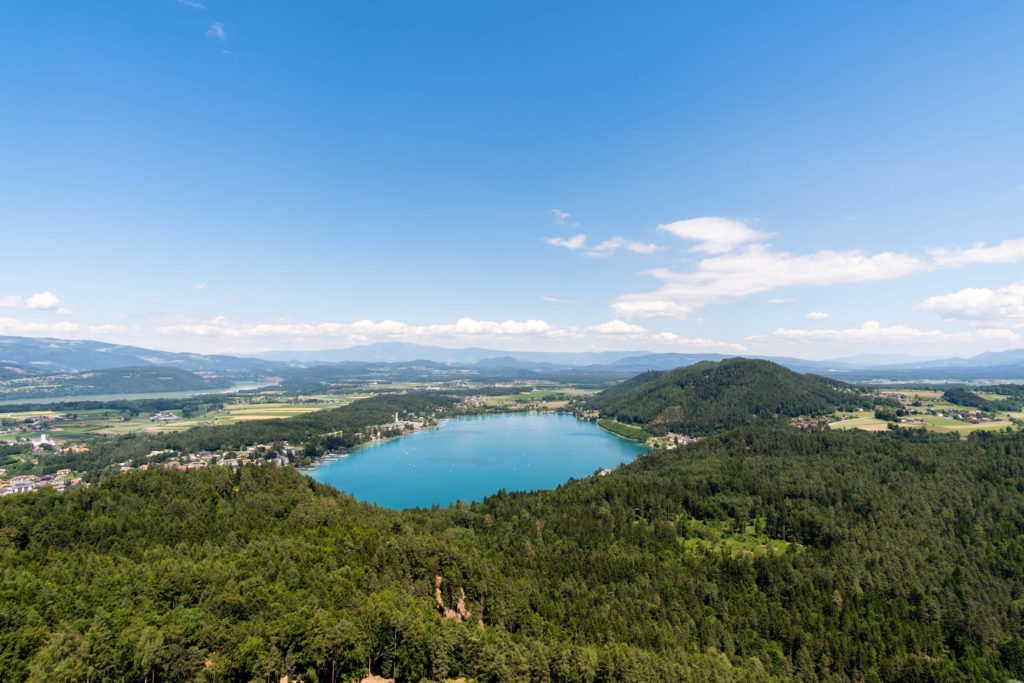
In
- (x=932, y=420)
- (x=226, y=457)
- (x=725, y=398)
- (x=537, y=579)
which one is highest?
(x=725, y=398)

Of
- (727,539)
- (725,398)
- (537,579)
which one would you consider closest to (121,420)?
(537,579)

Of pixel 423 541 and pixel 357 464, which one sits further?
pixel 357 464

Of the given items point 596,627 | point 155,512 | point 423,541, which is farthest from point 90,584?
point 596,627

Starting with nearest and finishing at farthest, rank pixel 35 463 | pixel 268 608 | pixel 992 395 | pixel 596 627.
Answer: pixel 268 608 → pixel 596 627 → pixel 35 463 → pixel 992 395

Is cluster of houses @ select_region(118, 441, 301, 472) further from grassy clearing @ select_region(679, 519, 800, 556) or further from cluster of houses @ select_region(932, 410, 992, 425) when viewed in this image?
cluster of houses @ select_region(932, 410, 992, 425)

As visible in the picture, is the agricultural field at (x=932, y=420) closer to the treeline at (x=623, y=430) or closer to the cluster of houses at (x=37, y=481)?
the treeline at (x=623, y=430)

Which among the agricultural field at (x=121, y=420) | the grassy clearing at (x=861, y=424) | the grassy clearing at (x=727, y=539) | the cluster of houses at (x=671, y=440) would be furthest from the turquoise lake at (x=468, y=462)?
the agricultural field at (x=121, y=420)

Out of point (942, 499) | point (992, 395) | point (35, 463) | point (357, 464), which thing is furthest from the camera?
point (992, 395)

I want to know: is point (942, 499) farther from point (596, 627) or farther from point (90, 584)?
point (90, 584)

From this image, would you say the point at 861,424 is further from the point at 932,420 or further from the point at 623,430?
the point at 623,430
